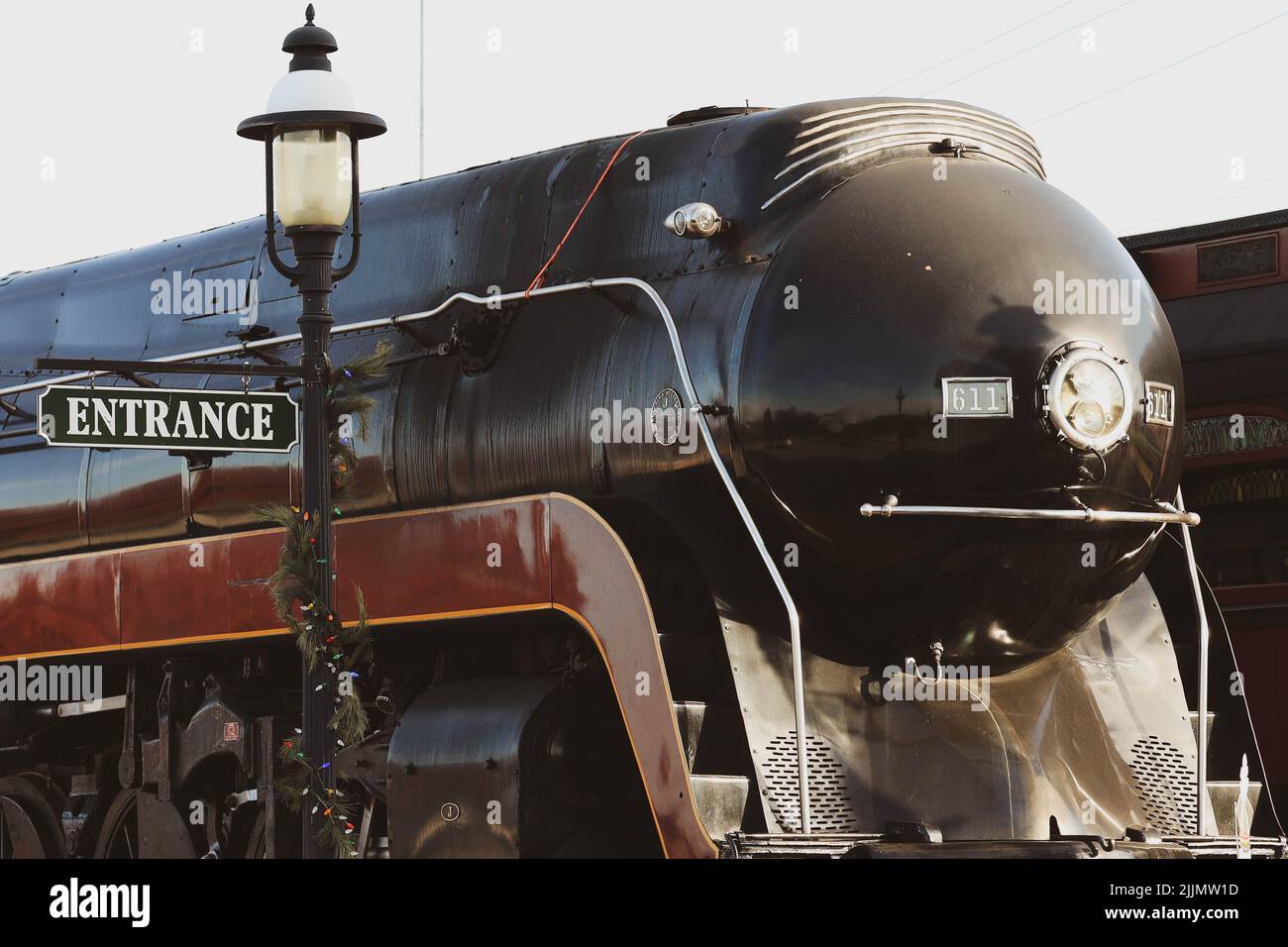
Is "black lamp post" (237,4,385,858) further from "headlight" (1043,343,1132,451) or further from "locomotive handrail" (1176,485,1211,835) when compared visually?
"locomotive handrail" (1176,485,1211,835)

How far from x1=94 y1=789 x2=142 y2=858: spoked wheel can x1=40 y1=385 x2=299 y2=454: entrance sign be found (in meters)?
3.35

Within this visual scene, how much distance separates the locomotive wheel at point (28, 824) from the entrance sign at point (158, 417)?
4.19 m

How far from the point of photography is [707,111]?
999 cm

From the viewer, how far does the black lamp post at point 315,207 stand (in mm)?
8453

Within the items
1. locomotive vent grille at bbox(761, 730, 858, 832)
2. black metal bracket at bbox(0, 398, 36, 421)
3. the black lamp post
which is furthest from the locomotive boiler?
black metal bracket at bbox(0, 398, 36, 421)

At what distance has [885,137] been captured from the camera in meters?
9.31

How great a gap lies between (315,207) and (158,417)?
1.25m

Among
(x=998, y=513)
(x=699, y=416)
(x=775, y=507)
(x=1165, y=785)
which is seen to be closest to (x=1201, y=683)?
(x=1165, y=785)

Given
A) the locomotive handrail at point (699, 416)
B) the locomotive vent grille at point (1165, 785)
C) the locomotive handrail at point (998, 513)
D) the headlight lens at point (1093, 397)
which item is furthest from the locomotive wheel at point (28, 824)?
the headlight lens at point (1093, 397)

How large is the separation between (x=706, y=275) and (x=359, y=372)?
1609mm

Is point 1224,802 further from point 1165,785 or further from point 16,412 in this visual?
point 16,412

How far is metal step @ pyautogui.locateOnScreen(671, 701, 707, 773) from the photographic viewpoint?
28.0ft
